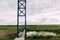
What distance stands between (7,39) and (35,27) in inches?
156

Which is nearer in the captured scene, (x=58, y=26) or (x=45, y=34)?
(x=45, y=34)

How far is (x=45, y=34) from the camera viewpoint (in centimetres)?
1430

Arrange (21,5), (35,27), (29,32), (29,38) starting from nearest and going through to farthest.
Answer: (21,5) < (29,38) < (29,32) < (35,27)

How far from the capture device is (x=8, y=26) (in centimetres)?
1695

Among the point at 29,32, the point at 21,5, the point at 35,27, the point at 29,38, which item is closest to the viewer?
the point at 21,5

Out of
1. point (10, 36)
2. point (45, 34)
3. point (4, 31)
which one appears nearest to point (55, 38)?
point (45, 34)

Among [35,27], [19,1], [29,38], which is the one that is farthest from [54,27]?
[19,1]

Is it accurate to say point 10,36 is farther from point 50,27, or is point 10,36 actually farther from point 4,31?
point 50,27

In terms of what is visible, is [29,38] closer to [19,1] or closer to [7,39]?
[7,39]

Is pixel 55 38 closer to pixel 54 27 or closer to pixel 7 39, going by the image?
pixel 7 39

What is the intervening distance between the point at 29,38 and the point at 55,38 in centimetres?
138

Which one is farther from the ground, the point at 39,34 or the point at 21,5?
the point at 21,5

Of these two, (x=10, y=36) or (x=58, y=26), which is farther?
(x=58, y=26)

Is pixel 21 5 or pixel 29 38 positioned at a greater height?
pixel 21 5
